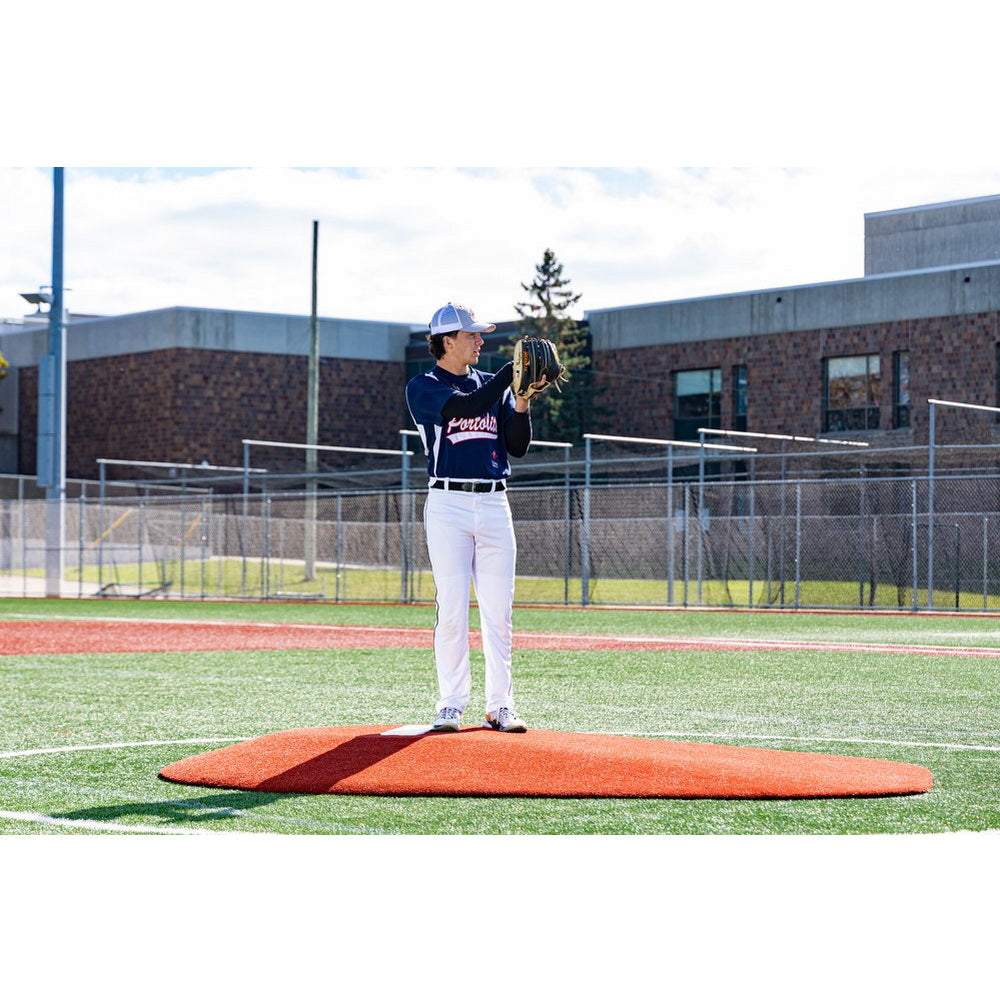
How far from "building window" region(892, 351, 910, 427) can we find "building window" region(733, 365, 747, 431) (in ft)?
15.5

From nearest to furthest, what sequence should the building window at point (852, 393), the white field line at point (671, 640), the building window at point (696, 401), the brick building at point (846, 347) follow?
the white field line at point (671, 640), the brick building at point (846, 347), the building window at point (852, 393), the building window at point (696, 401)

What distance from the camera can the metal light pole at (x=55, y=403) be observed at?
3288 cm

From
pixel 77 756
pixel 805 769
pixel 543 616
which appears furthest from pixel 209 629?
pixel 805 769

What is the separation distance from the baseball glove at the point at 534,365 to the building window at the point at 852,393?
35467 mm

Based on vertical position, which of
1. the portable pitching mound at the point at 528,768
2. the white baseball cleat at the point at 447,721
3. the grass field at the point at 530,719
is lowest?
the grass field at the point at 530,719

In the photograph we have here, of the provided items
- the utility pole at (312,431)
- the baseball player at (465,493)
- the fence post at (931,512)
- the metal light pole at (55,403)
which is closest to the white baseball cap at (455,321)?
the baseball player at (465,493)

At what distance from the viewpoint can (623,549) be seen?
35.5 metres

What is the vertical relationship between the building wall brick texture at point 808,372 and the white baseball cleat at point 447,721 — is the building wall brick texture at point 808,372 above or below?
above

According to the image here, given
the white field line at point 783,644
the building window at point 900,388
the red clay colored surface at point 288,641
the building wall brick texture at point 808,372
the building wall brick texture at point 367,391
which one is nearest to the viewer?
the white field line at point 783,644

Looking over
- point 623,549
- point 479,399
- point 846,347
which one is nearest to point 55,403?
point 623,549

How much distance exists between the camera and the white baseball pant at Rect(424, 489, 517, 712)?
23.9ft

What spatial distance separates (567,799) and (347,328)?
47622 mm

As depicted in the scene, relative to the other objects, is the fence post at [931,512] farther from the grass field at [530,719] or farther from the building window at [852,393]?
the building window at [852,393]

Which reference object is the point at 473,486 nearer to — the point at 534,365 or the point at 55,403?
the point at 534,365
